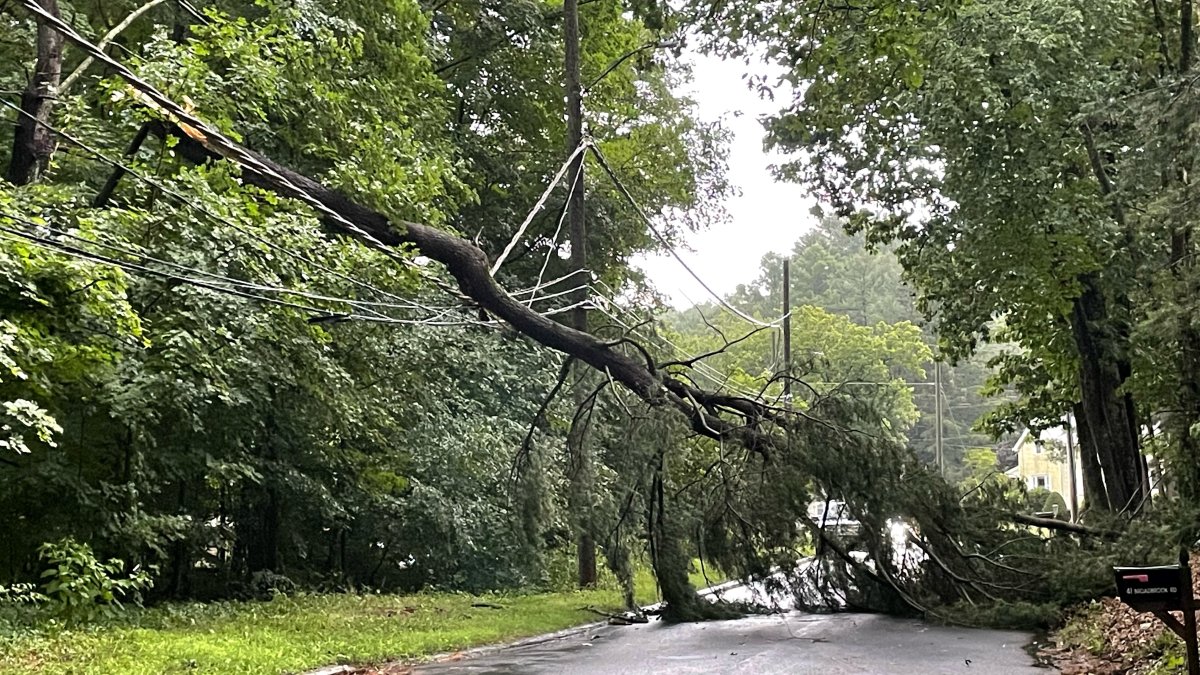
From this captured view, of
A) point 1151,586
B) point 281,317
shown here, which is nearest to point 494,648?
point 281,317

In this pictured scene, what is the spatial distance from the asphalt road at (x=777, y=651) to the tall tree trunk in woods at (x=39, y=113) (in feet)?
21.4

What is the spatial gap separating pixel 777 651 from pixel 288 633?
5308 mm

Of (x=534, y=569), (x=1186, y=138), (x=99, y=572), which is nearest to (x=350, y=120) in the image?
(x=99, y=572)

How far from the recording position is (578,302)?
15.6 m

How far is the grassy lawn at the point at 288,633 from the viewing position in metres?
8.55

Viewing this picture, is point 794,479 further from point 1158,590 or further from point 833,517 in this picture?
point 1158,590

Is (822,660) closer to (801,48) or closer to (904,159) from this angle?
(801,48)

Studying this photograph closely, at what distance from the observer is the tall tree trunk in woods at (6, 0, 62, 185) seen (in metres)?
10.1

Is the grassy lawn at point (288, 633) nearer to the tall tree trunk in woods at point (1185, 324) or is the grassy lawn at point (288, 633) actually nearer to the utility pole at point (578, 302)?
the utility pole at point (578, 302)

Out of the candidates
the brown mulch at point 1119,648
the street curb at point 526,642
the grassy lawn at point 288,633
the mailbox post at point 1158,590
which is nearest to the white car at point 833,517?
the street curb at point 526,642

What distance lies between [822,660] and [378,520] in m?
9.84

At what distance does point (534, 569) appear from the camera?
18.1m

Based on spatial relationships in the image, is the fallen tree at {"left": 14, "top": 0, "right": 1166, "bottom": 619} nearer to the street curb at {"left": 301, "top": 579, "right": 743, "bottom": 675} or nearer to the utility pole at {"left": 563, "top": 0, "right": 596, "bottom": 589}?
the utility pole at {"left": 563, "top": 0, "right": 596, "bottom": 589}

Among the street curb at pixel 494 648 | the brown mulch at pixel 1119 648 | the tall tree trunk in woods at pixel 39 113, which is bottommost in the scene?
the street curb at pixel 494 648
